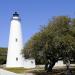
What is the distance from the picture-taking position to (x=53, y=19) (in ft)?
121

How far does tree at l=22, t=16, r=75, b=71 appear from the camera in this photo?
33469 mm

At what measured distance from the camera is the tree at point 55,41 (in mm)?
33469

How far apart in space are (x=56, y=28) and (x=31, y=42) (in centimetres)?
420

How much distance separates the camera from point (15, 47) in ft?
196

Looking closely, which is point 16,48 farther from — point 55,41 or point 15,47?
point 55,41

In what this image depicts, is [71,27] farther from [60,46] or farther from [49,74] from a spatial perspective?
[49,74]

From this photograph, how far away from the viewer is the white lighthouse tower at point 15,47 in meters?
59.8

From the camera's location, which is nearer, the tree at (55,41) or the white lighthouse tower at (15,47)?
the tree at (55,41)

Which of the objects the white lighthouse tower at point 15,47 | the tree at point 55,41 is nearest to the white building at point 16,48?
the white lighthouse tower at point 15,47

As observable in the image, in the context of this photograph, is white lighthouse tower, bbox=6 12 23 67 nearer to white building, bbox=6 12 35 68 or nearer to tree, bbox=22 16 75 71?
white building, bbox=6 12 35 68

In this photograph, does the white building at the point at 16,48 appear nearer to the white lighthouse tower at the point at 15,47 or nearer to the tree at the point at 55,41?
the white lighthouse tower at the point at 15,47

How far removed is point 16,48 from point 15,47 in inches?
11.8

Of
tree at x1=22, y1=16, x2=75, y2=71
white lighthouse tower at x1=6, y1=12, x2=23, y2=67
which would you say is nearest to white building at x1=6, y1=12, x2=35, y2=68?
white lighthouse tower at x1=6, y1=12, x2=23, y2=67

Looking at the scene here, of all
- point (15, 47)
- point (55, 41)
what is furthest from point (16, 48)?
point (55, 41)
